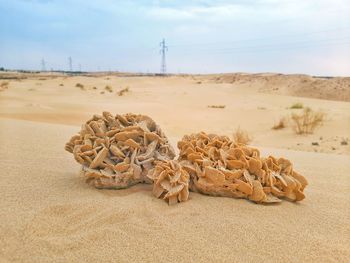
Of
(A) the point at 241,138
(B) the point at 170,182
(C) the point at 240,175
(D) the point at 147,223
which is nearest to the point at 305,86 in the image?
(A) the point at 241,138

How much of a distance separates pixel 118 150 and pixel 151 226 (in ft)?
2.72

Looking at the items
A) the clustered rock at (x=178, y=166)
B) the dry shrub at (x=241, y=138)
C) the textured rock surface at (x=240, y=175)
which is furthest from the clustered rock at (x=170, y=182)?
the dry shrub at (x=241, y=138)

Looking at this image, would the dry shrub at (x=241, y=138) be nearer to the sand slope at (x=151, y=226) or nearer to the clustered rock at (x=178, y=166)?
the clustered rock at (x=178, y=166)

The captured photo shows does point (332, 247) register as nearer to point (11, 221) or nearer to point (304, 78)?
point (11, 221)

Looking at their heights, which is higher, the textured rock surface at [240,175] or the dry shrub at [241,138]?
the textured rock surface at [240,175]

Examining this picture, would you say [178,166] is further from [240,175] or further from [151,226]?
[151,226]

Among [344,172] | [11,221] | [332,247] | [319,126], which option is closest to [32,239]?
[11,221]

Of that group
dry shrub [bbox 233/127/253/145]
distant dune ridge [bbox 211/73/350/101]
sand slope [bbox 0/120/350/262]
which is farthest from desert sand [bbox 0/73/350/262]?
distant dune ridge [bbox 211/73/350/101]

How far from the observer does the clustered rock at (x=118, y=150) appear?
3.03 meters

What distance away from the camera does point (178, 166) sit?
115 inches

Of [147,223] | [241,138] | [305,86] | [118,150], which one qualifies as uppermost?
[118,150]

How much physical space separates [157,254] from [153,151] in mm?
1164

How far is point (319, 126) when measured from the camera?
10000 millimetres

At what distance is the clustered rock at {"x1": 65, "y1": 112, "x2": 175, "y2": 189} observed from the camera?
9.95 feet
